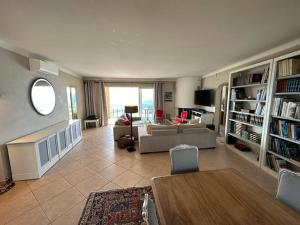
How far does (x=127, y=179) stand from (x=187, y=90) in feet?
15.8

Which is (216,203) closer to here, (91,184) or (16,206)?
(91,184)

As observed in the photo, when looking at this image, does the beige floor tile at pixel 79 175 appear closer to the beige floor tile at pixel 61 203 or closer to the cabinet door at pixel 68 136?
the beige floor tile at pixel 61 203

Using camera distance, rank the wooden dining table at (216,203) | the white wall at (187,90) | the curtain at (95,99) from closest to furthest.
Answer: the wooden dining table at (216,203) < the white wall at (187,90) < the curtain at (95,99)

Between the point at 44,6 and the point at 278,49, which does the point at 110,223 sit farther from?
the point at 278,49

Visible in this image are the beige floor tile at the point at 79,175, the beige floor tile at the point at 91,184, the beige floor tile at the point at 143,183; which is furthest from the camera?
the beige floor tile at the point at 79,175

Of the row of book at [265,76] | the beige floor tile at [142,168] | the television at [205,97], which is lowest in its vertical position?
the beige floor tile at [142,168]

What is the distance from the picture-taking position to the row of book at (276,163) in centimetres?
243

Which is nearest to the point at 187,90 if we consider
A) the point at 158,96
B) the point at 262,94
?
the point at 158,96

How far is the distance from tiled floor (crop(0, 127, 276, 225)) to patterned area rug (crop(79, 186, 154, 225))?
128 mm

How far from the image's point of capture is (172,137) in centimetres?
355

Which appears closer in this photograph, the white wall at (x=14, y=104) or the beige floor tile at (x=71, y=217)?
the beige floor tile at (x=71, y=217)

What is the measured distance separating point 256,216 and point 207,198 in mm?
297

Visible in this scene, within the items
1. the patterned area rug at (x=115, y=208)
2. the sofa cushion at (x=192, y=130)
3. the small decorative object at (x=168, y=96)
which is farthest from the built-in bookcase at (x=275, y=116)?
the small decorative object at (x=168, y=96)

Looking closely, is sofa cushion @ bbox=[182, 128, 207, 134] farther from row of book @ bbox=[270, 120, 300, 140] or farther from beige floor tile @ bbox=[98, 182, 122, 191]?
beige floor tile @ bbox=[98, 182, 122, 191]
